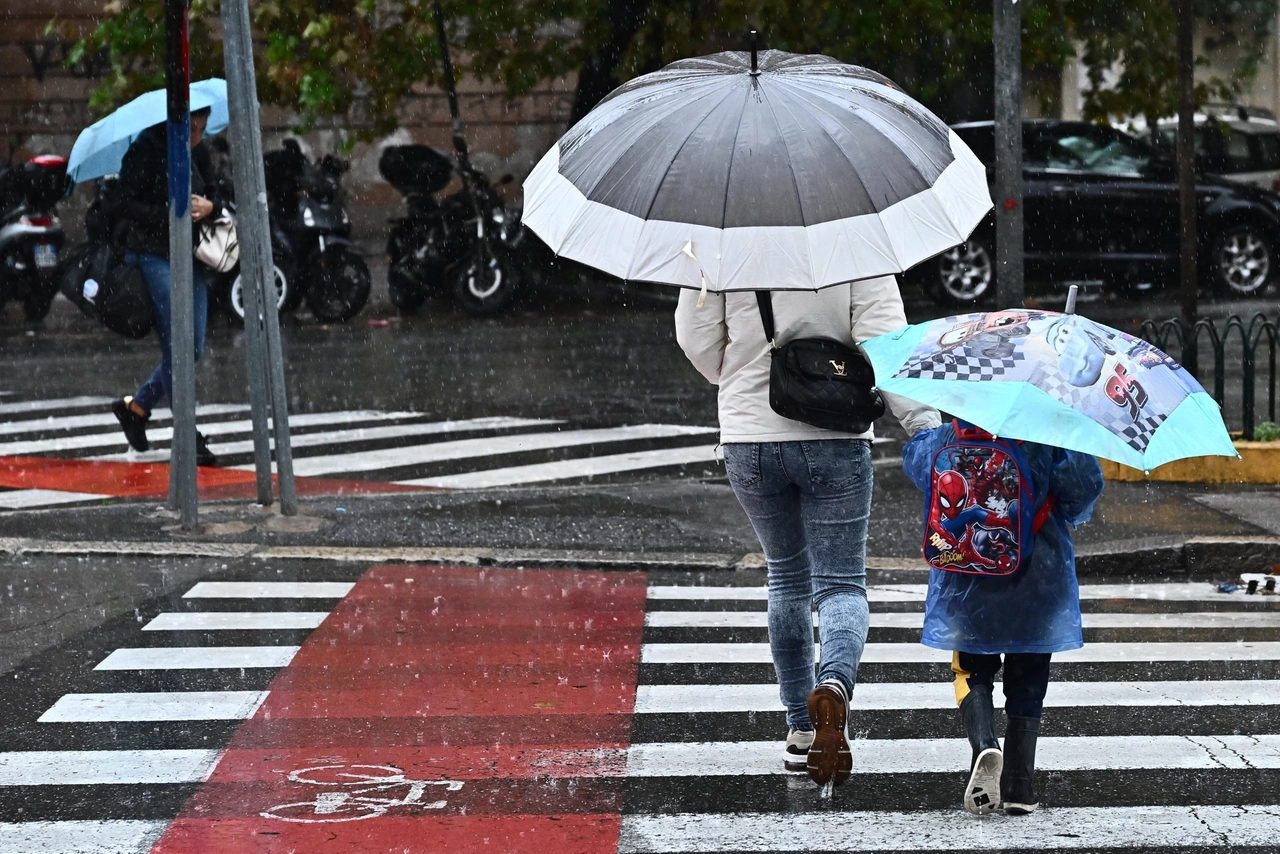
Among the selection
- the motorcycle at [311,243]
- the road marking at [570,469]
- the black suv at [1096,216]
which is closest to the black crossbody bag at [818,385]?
the road marking at [570,469]

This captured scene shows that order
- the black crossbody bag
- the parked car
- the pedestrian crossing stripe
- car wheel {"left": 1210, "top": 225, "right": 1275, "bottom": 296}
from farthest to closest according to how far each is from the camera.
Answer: the parked car
car wheel {"left": 1210, "top": 225, "right": 1275, "bottom": 296}
the black crossbody bag
the pedestrian crossing stripe

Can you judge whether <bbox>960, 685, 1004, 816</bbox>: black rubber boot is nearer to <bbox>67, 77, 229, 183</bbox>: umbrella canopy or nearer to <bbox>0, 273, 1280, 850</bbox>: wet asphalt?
<bbox>0, 273, 1280, 850</bbox>: wet asphalt

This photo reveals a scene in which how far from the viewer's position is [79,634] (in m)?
7.05

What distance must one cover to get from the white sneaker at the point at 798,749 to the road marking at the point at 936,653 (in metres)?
1.37

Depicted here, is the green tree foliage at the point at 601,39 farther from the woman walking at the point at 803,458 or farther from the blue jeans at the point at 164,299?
the woman walking at the point at 803,458

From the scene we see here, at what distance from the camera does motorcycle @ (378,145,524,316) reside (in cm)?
1919

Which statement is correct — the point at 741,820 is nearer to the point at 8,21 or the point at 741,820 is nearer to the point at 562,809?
the point at 562,809

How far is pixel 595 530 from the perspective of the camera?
353 inches

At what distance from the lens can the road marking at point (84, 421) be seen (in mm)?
12766

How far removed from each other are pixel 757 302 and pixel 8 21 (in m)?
24.6

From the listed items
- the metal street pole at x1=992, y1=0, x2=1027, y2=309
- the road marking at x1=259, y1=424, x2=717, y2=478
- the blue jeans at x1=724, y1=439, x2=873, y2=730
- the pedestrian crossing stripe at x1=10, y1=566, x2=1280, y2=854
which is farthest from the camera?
the road marking at x1=259, y1=424, x2=717, y2=478

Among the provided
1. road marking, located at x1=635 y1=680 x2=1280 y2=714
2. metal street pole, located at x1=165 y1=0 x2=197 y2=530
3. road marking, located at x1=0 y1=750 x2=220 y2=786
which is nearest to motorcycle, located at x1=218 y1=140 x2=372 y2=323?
metal street pole, located at x1=165 y1=0 x2=197 y2=530

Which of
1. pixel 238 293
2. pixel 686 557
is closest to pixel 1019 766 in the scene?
pixel 686 557

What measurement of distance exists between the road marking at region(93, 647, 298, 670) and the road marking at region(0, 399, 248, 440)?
19.2 feet
